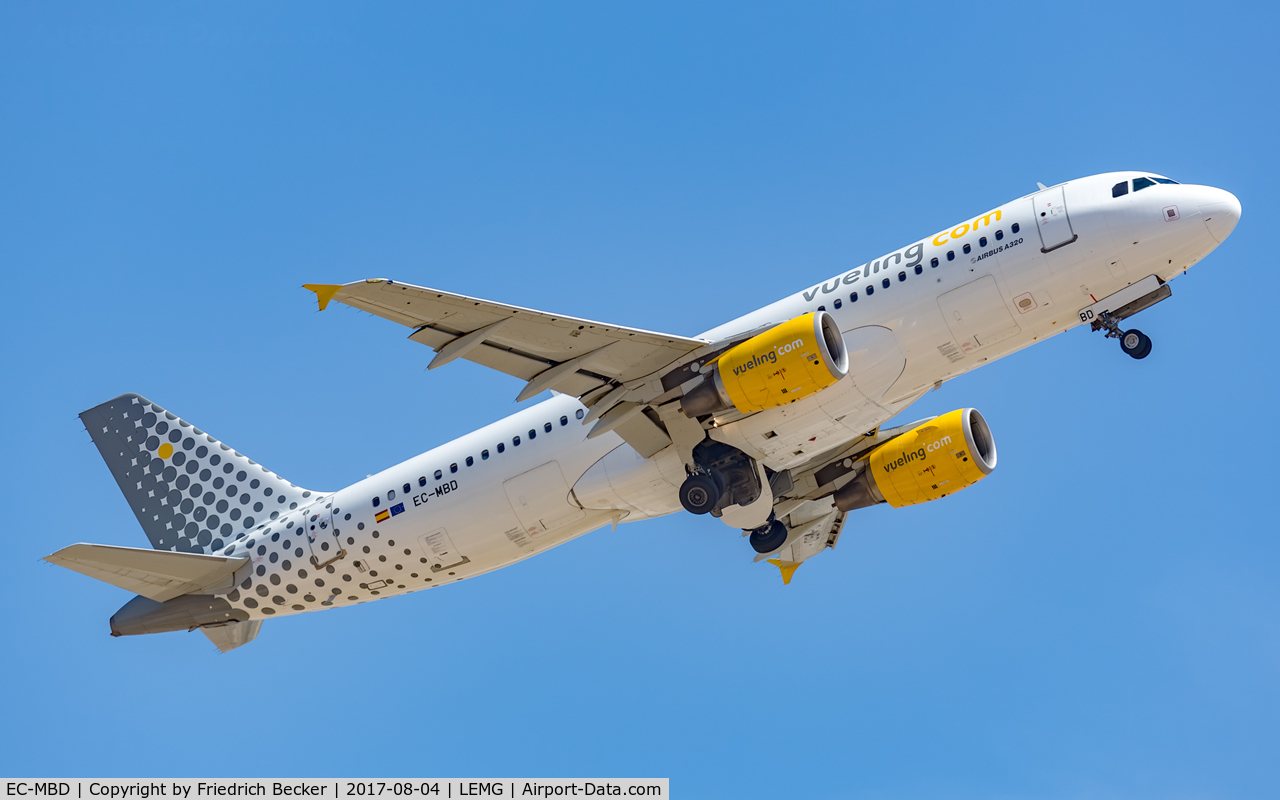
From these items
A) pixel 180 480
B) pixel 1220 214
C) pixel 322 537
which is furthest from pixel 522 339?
pixel 1220 214

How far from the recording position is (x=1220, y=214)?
989 inches

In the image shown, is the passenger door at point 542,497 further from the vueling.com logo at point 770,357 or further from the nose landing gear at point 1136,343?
the nose landing gear at point 1136,343

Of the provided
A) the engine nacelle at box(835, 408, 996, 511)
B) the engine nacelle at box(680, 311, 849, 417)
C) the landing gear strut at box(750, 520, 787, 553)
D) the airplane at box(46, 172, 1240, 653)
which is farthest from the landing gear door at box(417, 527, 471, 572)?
the engine nacelle at box(835, 408, 996, 511)

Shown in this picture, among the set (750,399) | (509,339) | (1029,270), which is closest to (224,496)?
(509,339)

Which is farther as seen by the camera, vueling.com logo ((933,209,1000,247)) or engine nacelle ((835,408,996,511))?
engine nacelle ((835,408,996,511))

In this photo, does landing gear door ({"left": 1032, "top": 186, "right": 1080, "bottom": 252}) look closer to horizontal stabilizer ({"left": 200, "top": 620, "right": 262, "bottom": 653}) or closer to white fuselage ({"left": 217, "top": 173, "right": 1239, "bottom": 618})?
white fuselage ({"left": 217, "top": 173, "right": 1239, "bottom": 618})

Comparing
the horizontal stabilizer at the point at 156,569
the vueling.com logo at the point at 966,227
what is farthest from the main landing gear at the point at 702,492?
the horizontal stabilizer at the point at 156,569

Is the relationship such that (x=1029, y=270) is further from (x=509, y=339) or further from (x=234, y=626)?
(x=234, y=626)

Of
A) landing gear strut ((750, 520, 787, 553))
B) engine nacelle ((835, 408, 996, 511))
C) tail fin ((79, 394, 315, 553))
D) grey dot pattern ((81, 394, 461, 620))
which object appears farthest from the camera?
tail fin ((79, 394, 315, 553))

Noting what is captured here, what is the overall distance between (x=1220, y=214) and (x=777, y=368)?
9479mm

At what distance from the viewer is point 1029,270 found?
84.6ft

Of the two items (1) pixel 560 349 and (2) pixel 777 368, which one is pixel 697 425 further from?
(1) pixel 560 349

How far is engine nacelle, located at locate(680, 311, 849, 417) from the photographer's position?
25261mm

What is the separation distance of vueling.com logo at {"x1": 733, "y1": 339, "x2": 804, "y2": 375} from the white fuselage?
1358 mm
